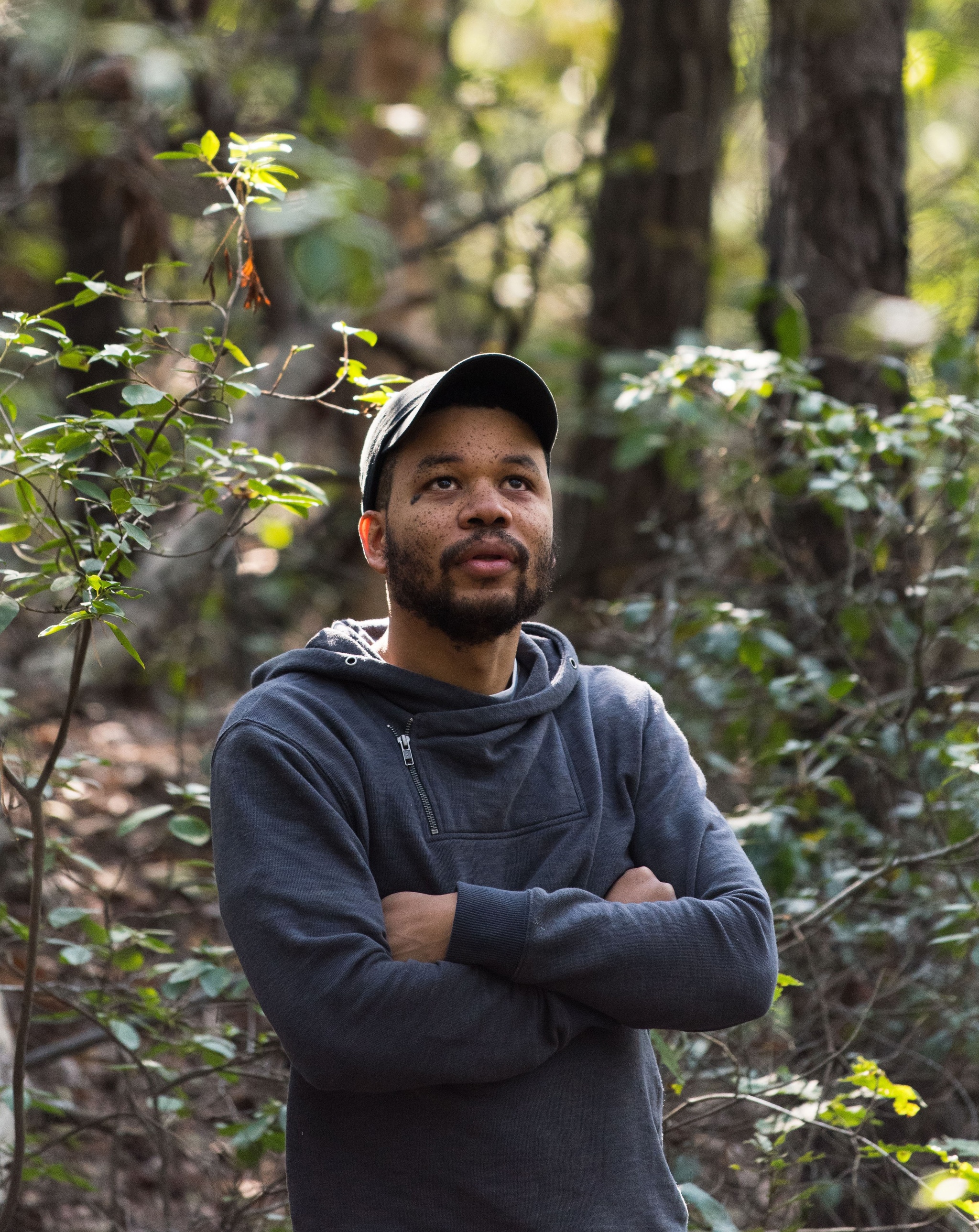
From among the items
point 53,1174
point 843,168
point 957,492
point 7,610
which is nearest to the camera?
point 7,610

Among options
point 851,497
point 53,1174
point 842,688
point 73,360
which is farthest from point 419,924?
point 851,497

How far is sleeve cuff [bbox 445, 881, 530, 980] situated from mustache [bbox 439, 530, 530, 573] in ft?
2.03

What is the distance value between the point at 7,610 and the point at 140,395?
1.70 ft

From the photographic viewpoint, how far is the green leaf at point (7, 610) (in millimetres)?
2068

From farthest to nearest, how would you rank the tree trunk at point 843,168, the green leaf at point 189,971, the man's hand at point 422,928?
the tree trunk at point 843,168 → the green leaf at point 189,971 → the man's hand at point 422,928

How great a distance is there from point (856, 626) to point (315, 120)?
418 centimetres

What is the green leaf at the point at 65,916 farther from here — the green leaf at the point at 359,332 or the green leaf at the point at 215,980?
the green leaf at the point at 359,332

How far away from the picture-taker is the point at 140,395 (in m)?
2.36

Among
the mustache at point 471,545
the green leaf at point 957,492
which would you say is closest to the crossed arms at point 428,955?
the mustache at point 471,545

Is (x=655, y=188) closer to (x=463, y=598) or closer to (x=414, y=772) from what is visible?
(x=463, y=598)

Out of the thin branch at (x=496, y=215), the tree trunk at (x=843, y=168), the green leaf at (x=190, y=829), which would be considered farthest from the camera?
the thin branch at (x=496, y=215)

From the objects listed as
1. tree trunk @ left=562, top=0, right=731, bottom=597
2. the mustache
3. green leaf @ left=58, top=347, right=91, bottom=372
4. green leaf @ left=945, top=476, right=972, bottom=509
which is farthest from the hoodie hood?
tree trunk @ left=562, top=0, right=731, bottom=597

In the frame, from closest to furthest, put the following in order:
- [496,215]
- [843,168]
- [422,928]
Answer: [422,928] < [843,168] < [496,215]

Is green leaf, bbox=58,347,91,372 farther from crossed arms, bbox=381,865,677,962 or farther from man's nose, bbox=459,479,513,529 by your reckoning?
crossed arms, bbox=381,865,677,962
